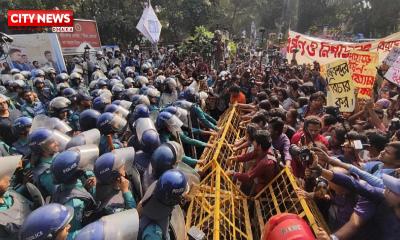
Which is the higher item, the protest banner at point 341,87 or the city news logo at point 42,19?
the city news logo at point 42,19

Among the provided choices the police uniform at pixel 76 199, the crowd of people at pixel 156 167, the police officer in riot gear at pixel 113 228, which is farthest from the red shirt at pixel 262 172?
the police officer in riot gear at pixel 113 228

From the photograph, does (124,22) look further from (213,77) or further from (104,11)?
(213,77)

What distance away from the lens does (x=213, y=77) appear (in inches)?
494

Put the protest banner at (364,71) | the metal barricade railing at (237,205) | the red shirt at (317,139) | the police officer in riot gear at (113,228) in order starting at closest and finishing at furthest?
1. the police officer in riot gear at (113,228)
2. the metal barricade railing at (237,205)
3. the red shirt at (317,139)
4. the protest banner at (364,71)

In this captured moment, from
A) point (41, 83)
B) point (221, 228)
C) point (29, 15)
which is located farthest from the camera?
point (29, 15)

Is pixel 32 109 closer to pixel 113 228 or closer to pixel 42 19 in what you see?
pixel 113 228

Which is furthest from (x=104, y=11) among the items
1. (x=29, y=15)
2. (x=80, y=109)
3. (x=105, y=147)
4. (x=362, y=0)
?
(x=362, y=0)

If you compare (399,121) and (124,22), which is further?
(124,22)

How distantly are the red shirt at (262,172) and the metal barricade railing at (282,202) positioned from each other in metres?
0.07

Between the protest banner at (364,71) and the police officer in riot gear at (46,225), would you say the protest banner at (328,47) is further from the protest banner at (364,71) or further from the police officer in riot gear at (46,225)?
the police officer in riot gear at (46,225)

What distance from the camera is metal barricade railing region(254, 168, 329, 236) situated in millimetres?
3574

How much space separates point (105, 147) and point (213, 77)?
8172mm

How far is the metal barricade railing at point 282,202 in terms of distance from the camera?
3.57 m

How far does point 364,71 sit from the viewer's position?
23.0ft
